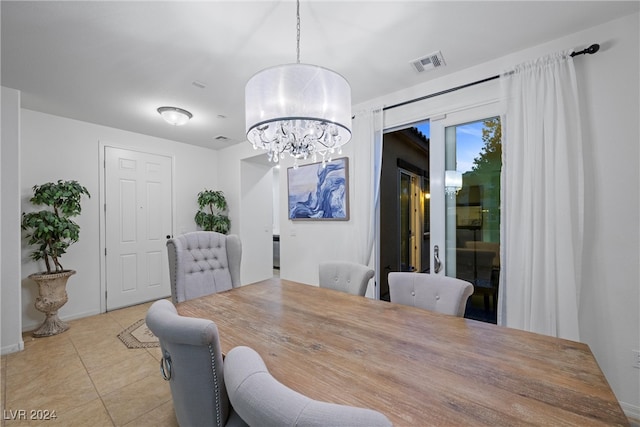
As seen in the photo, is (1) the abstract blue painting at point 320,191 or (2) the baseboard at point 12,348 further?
(1) the abstract blue painting at point 320,191

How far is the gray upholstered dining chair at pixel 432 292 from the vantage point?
160cm

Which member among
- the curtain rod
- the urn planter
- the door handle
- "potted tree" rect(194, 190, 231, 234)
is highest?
the curtain rod

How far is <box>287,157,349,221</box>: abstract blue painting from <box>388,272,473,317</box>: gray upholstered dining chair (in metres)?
1.46

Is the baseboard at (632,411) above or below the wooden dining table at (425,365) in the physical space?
below

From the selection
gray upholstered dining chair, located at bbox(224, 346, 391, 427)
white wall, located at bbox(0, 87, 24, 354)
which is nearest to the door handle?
gray upholstered dining chair, located at bbox(224, 346, 391, 427)

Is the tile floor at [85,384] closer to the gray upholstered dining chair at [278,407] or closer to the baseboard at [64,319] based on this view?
the baseboard at [64,319]

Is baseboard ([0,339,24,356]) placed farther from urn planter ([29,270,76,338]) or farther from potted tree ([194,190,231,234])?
potted tree ([194,190,231,234])

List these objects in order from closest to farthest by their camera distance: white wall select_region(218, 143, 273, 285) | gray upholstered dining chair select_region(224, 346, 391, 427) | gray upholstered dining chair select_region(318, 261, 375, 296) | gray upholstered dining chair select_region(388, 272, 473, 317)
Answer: gray upholstered dining chair select_region(224, 346, 391, 427)
gray upholstered dining chair select_region(388, 272, 473, 317)
gray upholstered dining chair select_region(318, 261, 375, 296)
white wall select_region(218, 143, 273, 285)

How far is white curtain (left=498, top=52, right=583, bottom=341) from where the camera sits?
183cm

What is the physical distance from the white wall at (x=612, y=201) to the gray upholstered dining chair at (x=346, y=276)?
1.52 m

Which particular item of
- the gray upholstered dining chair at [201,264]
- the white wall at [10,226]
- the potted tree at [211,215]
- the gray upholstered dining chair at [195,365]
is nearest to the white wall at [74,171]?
the white wall at [10,226]

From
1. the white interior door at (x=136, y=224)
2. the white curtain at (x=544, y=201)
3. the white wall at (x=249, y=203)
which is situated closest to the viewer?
the white curtain at (x=544, y=201)

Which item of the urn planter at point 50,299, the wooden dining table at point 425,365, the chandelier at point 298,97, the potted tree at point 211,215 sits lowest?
the urn planter at point 50,299

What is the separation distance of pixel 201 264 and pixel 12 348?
7.03ft
